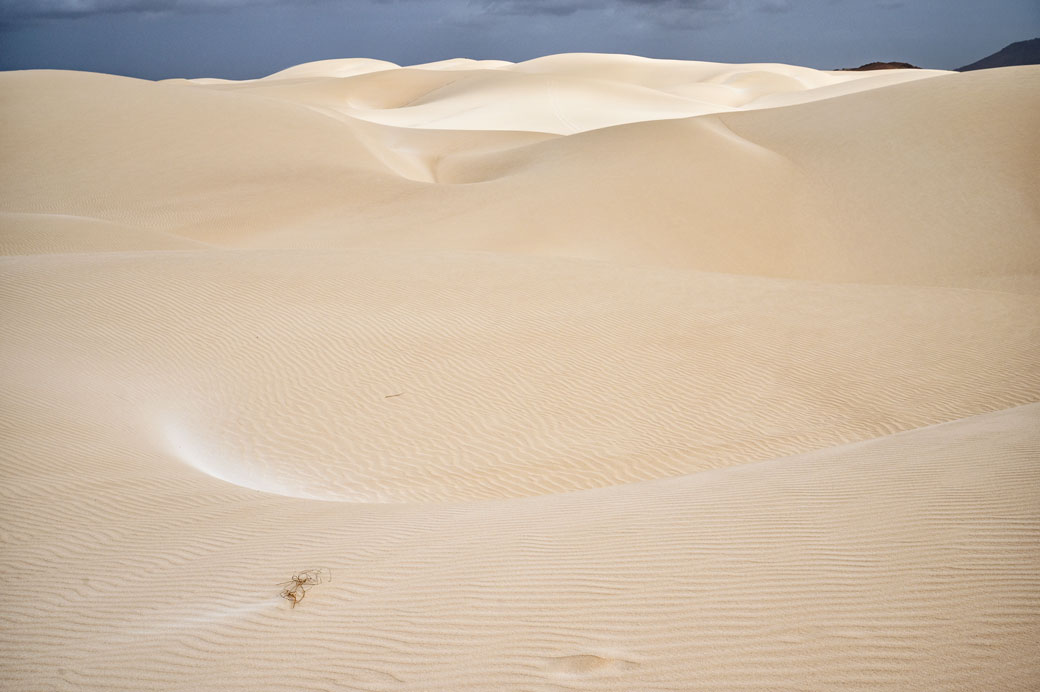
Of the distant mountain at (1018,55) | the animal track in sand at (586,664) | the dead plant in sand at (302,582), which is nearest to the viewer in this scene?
the animal track in sand at (586,664)

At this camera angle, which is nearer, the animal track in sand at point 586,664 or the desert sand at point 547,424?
the animal track in sand at point 586,664

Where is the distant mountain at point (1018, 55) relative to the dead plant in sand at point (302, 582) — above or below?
above

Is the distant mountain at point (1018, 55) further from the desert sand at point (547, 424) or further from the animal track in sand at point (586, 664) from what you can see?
the animal track in sand at point (586, 664)

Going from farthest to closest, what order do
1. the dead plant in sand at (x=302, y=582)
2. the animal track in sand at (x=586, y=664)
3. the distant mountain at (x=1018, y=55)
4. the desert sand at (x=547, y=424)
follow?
the distant mountain at (x=1018, y=55), the dead plant in sand at (x=302, y=582), the desert sand at (x=547, y=424), the animal track in sand at (x=586, y=664)

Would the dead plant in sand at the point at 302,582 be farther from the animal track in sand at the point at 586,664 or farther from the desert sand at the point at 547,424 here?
the animal track in sand at the point at 586,664

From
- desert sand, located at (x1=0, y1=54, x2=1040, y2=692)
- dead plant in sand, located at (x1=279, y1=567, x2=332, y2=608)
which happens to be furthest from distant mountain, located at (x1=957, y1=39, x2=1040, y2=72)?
dead plant in sand, located at (x1=279, y1=567, x2=332, y2=608)

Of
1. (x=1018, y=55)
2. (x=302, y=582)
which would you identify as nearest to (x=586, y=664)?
(x=302, y=582)

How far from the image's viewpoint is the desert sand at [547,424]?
3533mm

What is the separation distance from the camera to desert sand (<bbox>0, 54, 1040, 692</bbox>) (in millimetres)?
3533

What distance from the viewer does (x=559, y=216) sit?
23516 mm

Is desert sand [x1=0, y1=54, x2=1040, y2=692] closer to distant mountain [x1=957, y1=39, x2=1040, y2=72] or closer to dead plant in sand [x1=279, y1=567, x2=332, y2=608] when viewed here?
dead plant in sand [x1=279, y1=567, x2=332, y2=608]

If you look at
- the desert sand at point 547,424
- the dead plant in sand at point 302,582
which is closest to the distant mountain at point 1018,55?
the desert sand at point 547,424

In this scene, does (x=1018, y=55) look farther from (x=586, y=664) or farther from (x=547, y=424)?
(x=586, y=664)

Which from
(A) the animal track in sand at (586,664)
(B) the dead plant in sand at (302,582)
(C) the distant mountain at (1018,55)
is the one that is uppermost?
(C) the distant mountain at (1018,55)
